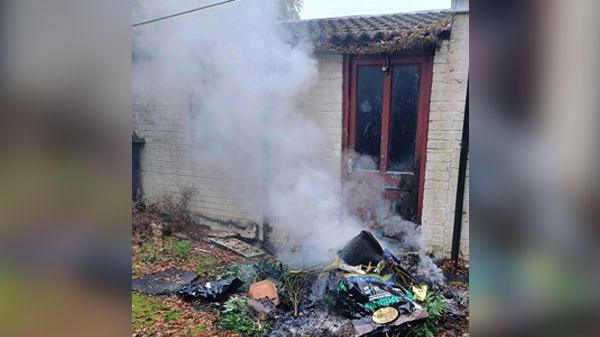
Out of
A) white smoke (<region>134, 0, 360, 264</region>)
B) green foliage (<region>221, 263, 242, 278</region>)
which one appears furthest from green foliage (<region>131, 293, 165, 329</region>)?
white smoke (<region>134, 0, 360, 264</region>)

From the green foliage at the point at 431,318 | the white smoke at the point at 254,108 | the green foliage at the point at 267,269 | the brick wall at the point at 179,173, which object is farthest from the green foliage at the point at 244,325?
the brick wall at the point at 179,173

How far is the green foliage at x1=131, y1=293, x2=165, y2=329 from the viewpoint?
179 inches

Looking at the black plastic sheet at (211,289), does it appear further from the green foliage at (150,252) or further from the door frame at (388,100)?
the door frame at (388,100)

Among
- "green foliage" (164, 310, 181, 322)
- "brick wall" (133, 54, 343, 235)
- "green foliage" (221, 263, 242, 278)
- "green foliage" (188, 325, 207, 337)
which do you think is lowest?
"green foliage" (188, 325, 207, 337)

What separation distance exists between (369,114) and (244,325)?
3524mm

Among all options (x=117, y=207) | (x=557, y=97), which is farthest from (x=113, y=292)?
(x=557, y=97)

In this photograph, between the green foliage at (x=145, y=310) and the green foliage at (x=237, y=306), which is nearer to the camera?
the green foliage at (x=145, y=310)

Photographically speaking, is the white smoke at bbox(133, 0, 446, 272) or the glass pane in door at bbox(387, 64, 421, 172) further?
the white smoke at bbox(133, 0, 446, 272)

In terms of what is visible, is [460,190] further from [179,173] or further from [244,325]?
[179,173]

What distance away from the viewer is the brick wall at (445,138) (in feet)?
16.6

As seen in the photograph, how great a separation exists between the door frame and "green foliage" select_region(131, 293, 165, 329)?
10.9 ft

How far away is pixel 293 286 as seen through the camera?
5004mm

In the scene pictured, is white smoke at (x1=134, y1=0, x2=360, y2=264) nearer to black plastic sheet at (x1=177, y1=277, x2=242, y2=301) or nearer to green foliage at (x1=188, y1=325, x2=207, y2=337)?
black plastic sheet at (x1=177, y1=277, x2=242, y2=301)

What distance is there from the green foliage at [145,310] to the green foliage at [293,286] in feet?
5.37
